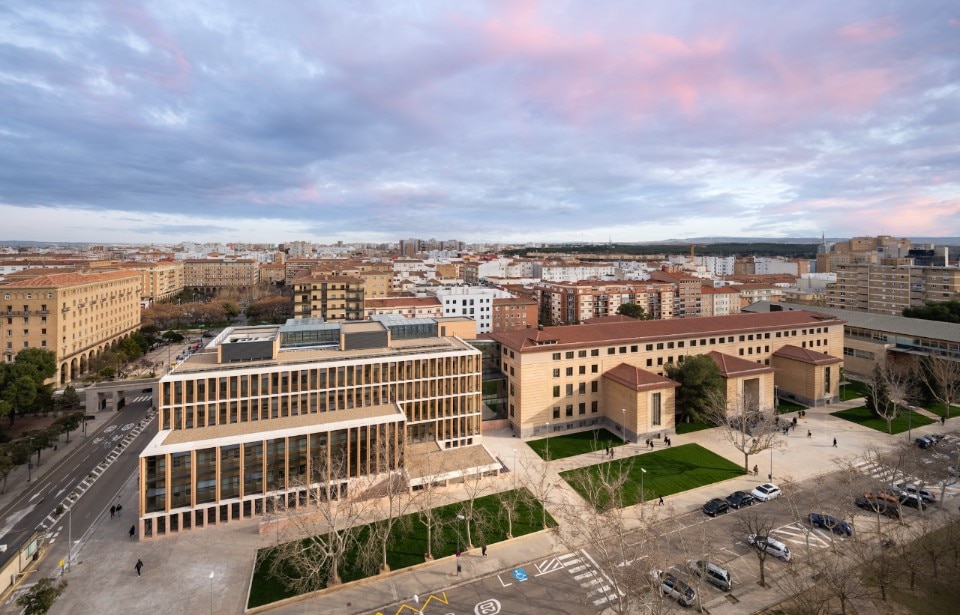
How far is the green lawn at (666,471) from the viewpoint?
129 ft

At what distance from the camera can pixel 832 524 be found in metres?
31.8

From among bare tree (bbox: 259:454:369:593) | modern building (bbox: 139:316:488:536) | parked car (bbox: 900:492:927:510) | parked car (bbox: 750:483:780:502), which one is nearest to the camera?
bare tree (bbox: 259:454:369:593)

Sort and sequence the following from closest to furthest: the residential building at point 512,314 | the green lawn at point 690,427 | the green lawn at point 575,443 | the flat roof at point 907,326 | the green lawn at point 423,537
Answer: the green lawn at point 423,537 → the green lawn at point 575,443 → the green lawn at point 690,427 → the flat roof at point 907,326 → the residential building at point 512,314

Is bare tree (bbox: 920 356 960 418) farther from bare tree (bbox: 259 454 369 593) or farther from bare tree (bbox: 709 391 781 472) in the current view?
bare tree (bbox: 259 454 369 593)

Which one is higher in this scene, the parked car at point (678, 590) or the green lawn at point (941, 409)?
the green lawn at point (941, 409)

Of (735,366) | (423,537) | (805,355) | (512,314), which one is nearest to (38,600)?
(423,537)

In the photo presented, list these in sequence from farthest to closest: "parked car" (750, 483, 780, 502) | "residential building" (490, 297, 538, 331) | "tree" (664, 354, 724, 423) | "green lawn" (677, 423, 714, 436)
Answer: "residential building" (490, 297, 538, 331) → "green lawn" (677, 423, 714, 436) → "tree" (664, 354, 724, 423) → "parked car" (750, 483, 780, 502)

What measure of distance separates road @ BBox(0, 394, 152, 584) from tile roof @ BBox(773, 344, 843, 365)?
232 feet

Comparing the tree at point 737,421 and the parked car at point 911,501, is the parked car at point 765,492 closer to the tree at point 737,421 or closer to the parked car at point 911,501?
the parked car at point 911,501

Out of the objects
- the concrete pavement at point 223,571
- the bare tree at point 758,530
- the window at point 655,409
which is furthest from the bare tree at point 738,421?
the bare tree at point 758,530

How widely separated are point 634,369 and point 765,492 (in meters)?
17.8

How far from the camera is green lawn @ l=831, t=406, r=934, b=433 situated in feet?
170

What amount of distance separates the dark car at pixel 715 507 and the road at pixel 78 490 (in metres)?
43.0

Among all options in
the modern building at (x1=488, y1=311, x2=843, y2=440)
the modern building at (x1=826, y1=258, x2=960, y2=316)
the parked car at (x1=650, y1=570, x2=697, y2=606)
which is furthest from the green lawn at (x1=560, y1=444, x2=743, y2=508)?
the modern building at (x1=826, y1=258, x2=960, y2=316)
